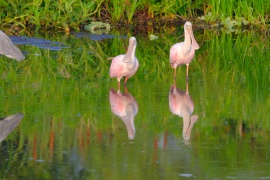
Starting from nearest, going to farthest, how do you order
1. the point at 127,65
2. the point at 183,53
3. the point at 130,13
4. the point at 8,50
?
the point at 8,50 < the point at 127,65 < the point at 183,53 < the point at 130,13

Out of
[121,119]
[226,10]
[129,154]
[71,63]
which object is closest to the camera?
[129,154]

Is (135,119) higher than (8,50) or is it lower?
lower

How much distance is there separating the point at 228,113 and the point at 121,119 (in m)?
1.15

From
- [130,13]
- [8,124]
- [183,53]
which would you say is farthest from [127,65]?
[130,13]

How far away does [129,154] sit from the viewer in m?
6.86

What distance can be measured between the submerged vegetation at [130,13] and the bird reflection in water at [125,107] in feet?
Result: 21.5

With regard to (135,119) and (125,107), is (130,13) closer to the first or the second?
(125,107)

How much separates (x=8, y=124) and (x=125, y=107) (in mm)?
1505

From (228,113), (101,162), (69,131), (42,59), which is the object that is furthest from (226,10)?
(101,162)

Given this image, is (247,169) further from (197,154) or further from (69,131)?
(69,131)

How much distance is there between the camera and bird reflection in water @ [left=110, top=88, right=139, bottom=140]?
26.2 feet

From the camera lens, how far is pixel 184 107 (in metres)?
8.98

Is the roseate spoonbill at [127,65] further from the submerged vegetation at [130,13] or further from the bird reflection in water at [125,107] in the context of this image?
the submerged vegetation at [130,13]

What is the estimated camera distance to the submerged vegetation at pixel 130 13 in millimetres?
16250
